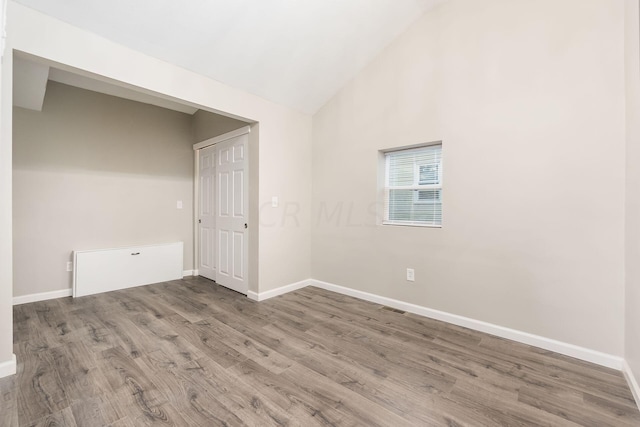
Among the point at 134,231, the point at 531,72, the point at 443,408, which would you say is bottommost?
the point at 443,408

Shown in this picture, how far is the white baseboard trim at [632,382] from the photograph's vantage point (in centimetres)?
170

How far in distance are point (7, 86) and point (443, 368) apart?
3599 mm

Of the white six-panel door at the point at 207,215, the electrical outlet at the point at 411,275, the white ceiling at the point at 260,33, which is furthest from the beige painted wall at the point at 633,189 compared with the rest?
the white six-panel door at the point at 207,215

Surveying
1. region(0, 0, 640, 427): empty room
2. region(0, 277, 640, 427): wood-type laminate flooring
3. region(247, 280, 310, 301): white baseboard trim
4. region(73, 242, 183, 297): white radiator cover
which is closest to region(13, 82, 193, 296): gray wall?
region(0, 0, 640, 427): empty room

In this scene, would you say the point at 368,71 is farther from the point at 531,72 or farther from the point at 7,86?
the point at 7,86

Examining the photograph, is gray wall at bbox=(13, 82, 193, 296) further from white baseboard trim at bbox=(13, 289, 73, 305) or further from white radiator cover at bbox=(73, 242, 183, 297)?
white radiator cover at bbox=(73, 242, 183, 297)

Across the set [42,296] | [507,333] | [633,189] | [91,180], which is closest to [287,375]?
[507,333]

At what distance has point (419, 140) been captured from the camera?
301 cm

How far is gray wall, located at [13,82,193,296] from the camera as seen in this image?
10.9ft

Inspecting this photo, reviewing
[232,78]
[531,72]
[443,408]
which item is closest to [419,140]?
[531,72]

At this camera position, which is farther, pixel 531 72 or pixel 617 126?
pixel 531 72

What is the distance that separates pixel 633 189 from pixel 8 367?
4413 mm

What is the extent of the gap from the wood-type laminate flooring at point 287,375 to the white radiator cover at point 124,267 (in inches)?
24.4

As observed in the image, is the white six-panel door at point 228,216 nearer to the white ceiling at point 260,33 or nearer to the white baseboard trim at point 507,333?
the white ceiling at point 260,33
